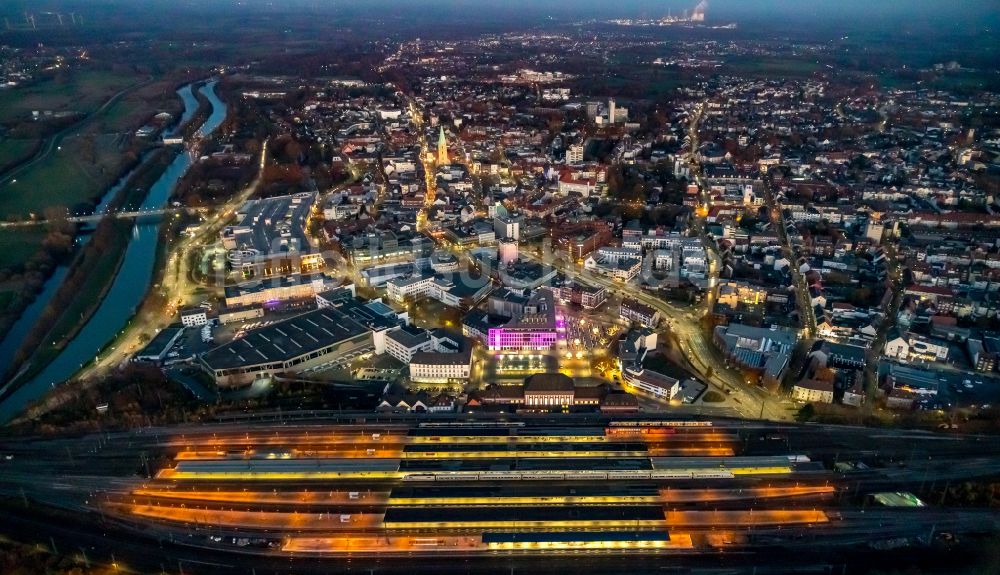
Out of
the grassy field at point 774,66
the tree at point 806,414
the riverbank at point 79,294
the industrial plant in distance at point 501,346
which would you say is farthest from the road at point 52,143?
the grassy field at point 774,66

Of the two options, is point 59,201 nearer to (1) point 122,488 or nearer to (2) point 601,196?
(1) point 122,488

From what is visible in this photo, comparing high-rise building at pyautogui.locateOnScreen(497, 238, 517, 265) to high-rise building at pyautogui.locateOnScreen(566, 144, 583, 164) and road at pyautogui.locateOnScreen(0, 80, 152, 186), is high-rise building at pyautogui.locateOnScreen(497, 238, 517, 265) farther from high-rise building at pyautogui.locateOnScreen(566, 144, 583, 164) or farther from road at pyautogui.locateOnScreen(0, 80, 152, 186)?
road at pyautogui.locateOnScreen(0, 80, 152, 186)

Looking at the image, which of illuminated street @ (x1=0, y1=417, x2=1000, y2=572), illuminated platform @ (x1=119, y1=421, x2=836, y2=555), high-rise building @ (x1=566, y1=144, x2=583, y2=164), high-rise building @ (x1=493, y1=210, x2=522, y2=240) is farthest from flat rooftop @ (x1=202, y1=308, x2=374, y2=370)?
high-rise building @ (x1=566, y1=144, x2=583, y2=164)

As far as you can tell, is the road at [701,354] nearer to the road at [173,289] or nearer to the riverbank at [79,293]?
the road at [173,289]

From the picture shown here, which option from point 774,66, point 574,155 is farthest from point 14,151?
point 774,66

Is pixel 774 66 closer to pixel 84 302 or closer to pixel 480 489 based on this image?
pixel 84 302
